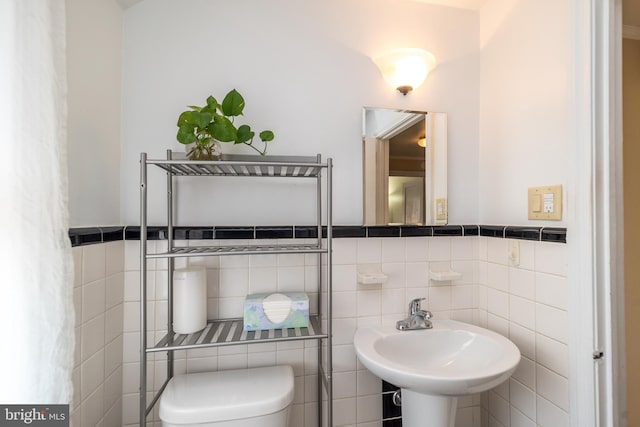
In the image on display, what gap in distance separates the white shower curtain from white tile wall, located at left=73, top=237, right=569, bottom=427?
0.81 feet

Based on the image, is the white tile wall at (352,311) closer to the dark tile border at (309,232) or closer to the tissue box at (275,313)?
the dark tile border at (309,232)

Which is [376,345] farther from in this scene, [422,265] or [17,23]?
[17,23]

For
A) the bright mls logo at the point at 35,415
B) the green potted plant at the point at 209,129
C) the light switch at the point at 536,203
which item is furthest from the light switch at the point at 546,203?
the bright mls logo at the point at 35,415

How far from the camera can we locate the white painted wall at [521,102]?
976mm

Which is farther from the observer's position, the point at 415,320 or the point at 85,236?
the point at 415,320

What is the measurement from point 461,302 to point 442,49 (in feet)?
3.89

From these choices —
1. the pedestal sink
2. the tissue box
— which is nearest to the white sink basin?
the pedestal sink

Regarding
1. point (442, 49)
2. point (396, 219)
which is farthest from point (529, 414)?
point (442, 49)

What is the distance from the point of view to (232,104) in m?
0.98

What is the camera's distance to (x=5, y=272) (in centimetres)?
55

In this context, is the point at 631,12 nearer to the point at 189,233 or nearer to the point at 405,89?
the point at 405,89

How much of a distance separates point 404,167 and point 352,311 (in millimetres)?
673

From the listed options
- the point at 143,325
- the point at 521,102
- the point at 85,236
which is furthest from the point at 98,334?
the point at 521,102

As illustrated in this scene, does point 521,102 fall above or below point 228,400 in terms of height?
above
